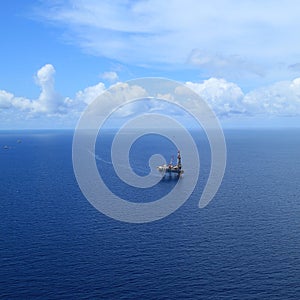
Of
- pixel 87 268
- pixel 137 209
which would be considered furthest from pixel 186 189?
pixel 87 268

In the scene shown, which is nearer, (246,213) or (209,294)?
(209,294)

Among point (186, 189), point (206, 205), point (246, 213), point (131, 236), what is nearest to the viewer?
point (131, 236)

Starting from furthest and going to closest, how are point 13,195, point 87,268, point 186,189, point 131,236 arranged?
point 186,189 → point 13,195 → point 131,236 → point 87,268

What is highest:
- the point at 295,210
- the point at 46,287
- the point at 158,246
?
the point at 295,210

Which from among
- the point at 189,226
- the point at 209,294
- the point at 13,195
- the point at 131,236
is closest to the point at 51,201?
the point at 13,195

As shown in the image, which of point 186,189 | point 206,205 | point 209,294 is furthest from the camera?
point 186,189

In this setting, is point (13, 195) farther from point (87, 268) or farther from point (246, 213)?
point (246, 213)

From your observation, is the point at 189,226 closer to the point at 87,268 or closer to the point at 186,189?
the point at 87,268

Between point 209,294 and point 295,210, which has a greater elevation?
point 295,210

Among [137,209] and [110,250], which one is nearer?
[110,250]
